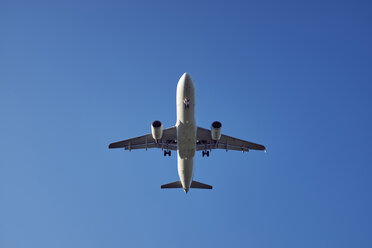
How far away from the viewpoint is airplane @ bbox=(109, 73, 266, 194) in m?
28.8

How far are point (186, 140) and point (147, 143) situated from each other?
5862 millimetres

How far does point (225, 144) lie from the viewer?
35.7m

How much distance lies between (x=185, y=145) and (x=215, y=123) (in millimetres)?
3037

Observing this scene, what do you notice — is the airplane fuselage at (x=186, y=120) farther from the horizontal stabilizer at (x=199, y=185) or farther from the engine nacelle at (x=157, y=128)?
the horizontal stabilizer at (x=199, y=185)

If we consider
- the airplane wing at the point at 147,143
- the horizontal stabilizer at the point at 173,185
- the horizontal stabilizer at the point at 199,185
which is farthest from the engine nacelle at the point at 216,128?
the horizontal stabilizer at the point at 199,185

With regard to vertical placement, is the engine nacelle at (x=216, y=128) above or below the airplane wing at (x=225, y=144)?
above

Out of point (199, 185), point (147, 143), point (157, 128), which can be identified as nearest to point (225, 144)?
point (199, 185)

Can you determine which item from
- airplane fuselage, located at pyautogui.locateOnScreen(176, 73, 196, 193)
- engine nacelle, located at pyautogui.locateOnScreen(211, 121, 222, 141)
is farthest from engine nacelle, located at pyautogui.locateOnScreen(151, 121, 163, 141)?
engine nacelle, located at pyautogui.locateOnScreen(211, 121, 222, 141)

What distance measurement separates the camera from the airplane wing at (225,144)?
3414 cm

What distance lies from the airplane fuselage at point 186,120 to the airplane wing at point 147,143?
105 inches

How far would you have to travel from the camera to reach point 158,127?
98.2ft

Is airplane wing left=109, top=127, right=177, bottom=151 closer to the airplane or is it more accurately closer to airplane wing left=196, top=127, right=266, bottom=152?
the airplane

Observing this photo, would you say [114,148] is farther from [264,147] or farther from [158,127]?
[264,147]

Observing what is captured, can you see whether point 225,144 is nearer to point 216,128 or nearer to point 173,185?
point 216,128
